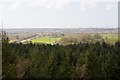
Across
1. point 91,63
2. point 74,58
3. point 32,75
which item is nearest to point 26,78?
point 32,75

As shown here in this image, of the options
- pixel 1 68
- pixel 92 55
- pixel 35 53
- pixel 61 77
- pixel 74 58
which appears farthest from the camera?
pixel 74 58

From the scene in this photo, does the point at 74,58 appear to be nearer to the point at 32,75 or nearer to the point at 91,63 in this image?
the point at 32,75

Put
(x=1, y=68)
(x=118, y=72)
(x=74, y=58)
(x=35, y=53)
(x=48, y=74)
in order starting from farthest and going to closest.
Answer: (x=74, y=58) → (x=35, y=53) → (x=118, y=72) → (x=48, y=74) → (x=1, y=68)

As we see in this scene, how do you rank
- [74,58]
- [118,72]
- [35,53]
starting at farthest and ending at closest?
[74,58] → [35,53] → [118,72]

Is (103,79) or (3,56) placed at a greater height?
(3,56)

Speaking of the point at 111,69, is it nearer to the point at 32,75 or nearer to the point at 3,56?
the point at 32,75

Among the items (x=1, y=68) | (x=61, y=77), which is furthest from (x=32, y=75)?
(x=1, y=68)

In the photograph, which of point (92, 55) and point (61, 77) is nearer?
point (92, 55)

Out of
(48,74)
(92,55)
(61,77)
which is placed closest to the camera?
(92,55)

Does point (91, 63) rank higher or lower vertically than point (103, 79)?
higher
